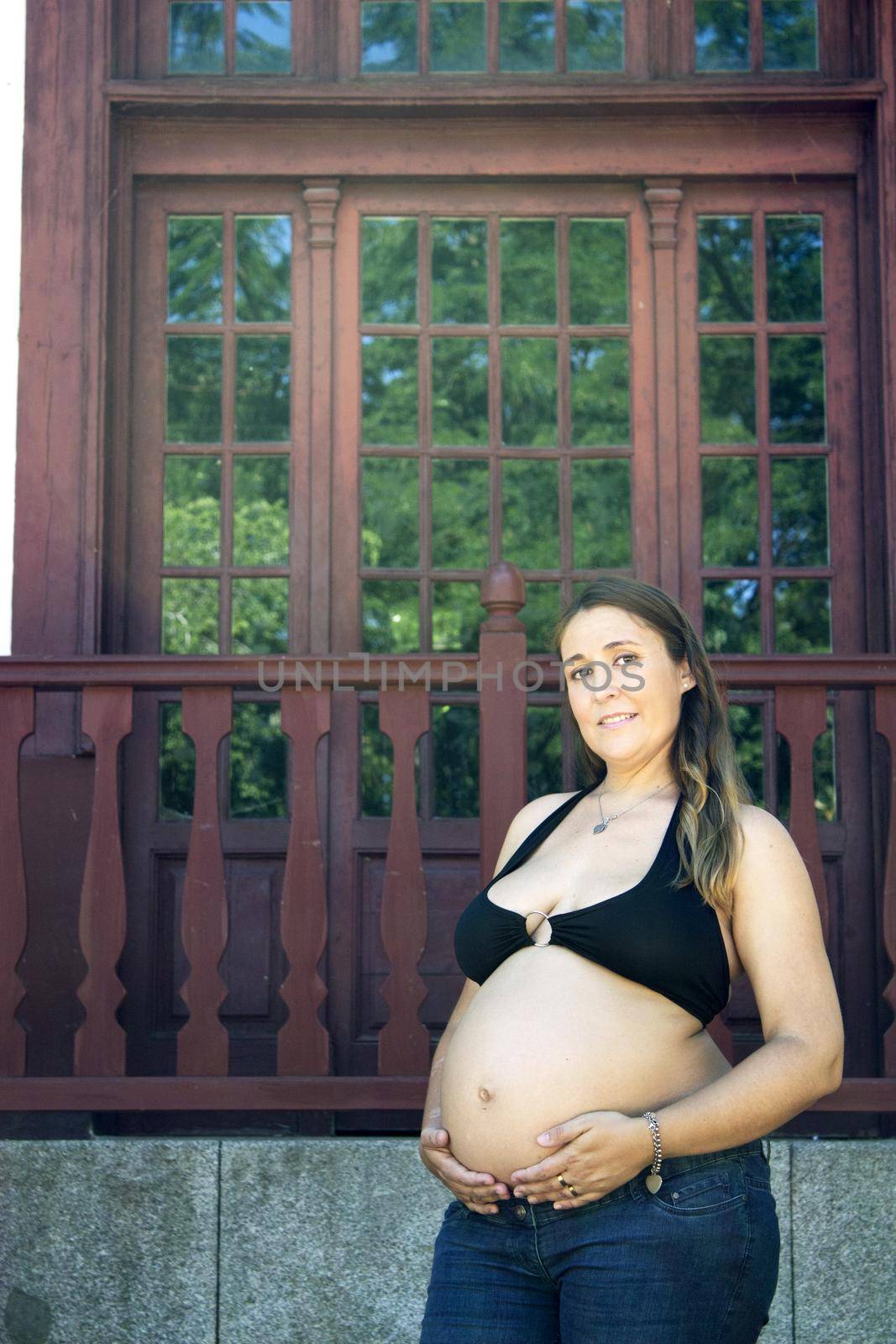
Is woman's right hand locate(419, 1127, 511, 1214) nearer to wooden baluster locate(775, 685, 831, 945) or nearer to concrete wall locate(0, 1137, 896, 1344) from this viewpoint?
concrete wall locate(0, 1137, 896, 1344)

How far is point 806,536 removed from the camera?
457cm

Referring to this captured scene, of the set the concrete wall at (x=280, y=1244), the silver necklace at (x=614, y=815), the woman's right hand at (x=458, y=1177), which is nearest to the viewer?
the woman's right hand at (x=458, y=1177)

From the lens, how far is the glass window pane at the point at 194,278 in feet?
15.2

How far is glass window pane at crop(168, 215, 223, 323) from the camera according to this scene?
15.2 ft

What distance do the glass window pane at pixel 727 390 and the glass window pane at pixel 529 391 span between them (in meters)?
0.49

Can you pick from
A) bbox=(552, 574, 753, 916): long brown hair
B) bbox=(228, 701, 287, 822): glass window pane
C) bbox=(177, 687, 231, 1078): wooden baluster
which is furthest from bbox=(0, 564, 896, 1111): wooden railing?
bbox=(228, 701, 287, 822): glass window pane

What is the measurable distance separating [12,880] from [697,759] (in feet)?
6.16

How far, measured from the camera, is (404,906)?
3438mm

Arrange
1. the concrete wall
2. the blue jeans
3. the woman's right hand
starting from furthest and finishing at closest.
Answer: the concrete wall, the woman's right hand, the blue jeans

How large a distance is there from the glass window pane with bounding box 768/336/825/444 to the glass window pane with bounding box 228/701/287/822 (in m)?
1.89

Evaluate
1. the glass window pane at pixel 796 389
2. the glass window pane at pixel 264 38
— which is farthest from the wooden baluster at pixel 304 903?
the glass window pane at pixel 264 38

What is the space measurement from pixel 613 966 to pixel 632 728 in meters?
0.45

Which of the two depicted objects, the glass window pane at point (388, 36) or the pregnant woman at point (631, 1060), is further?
the glass window pane at point (388, 36)

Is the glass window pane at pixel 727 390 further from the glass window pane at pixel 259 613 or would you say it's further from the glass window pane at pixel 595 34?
the glass window pane at pixel 259 613
